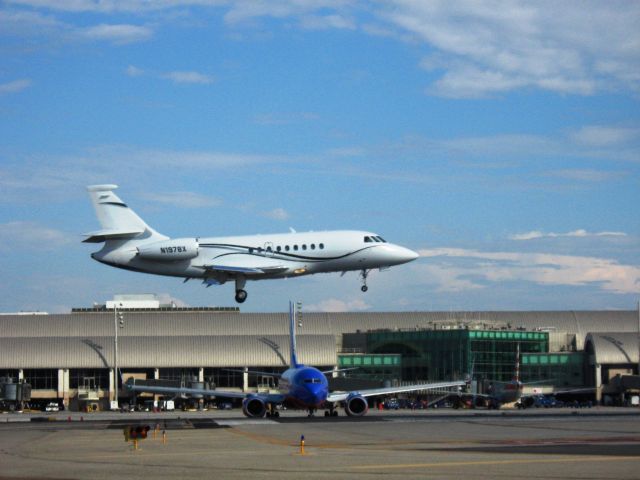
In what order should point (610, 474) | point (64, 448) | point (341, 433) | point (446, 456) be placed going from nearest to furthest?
point (610, 474) → point (446, 456) → point (64, 448) → point (341, 433)

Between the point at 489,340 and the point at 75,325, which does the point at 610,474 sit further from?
the point at 75,325

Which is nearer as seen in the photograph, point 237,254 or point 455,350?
point 237,254

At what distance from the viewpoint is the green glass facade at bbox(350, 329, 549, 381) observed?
14788 cm

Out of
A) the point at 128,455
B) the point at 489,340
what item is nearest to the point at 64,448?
the point at 128,455

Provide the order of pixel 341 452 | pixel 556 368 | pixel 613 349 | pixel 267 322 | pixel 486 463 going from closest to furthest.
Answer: pixel 486 463 → pixel 341 452 → pixel 613 349 → pixel 556 368 → pixel 267 322

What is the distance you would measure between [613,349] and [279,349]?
147 ft

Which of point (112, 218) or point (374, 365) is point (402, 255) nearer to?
point (112, 218)

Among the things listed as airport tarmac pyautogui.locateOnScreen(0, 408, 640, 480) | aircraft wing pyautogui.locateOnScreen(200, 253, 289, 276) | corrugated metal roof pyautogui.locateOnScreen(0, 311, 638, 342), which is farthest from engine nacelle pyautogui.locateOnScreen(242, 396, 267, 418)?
corrugated metal roof pyautogui.locateOnScreen(0, 311, 638, 342)

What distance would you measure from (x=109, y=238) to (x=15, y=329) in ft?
262

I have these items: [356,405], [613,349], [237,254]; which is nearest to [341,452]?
[237,254]

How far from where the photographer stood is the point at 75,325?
15388cm

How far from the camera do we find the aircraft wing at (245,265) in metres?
79.7

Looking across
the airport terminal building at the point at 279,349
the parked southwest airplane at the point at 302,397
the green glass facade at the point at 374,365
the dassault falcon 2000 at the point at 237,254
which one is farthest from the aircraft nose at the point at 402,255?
the green glass facade at the point at 374,365

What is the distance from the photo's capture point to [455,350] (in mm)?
148125
